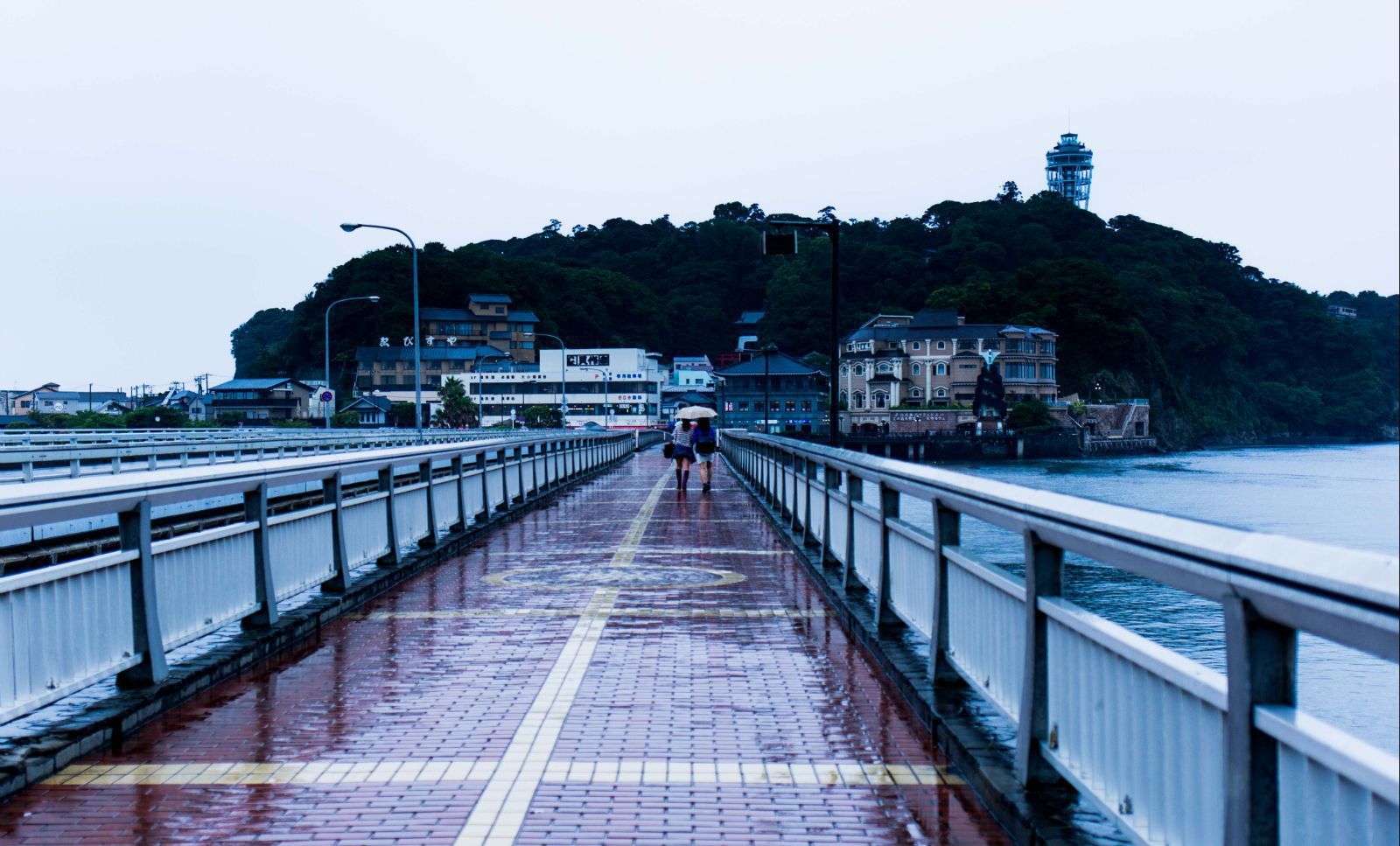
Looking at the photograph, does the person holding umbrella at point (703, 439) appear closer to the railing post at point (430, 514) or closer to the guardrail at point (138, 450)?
the guardrail at point (138, 450)

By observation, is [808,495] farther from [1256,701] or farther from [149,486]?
[1256,701]

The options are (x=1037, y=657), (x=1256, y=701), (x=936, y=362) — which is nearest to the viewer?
(x=1256, y=701)

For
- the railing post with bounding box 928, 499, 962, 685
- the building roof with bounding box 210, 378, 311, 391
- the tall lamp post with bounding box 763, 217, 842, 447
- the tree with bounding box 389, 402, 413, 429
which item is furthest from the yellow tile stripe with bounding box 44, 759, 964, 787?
the building roof with bounding box 210, 378, 311, 391

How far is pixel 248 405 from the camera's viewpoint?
13862 centimetres

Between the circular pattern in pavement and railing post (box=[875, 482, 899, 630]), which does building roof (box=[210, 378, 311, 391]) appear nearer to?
the circular pattern in pavement

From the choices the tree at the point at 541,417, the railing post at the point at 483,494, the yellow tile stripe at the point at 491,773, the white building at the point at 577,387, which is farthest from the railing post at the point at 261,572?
the white building at the point at 577,387

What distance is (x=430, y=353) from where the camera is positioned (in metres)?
152

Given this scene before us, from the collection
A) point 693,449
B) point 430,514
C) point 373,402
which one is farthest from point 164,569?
point 373,402

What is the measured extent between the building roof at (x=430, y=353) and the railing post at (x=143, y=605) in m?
141

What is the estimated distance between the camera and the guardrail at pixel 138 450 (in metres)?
24.0

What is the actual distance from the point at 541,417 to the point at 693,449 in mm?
106459

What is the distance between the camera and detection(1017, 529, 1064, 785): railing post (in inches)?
197

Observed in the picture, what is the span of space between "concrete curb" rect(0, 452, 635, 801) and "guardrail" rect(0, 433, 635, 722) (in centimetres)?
16

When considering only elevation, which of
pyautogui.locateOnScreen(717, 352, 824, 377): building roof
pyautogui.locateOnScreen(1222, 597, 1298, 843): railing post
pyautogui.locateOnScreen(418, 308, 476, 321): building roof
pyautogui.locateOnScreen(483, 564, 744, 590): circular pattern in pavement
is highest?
pyautogui.locateOnScreen(418, 308, 476, 321): building roof
